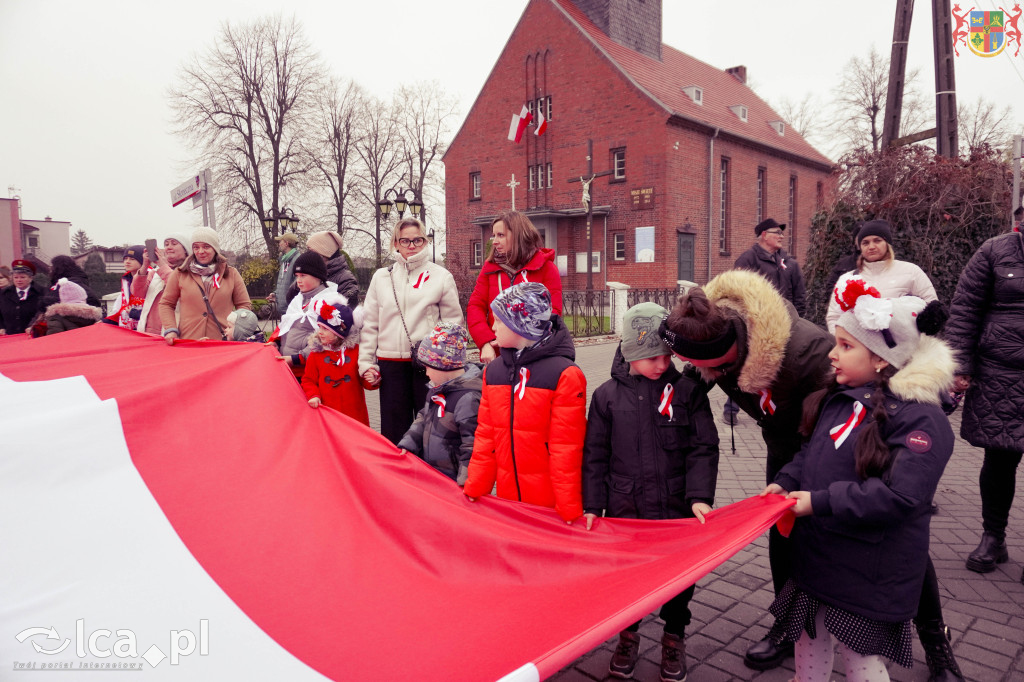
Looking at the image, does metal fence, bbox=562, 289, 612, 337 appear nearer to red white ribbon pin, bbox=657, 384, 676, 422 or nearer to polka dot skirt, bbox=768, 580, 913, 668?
red white ribbon pin, bbox=657, 384, 676, 422

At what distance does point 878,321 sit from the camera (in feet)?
7.20

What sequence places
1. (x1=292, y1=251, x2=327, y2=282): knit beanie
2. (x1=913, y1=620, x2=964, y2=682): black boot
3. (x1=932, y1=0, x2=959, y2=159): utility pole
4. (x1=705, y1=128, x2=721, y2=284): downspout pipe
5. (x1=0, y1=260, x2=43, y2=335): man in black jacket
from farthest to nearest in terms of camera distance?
(x1=705, y1=128, x2=721, y2=284): downspout pipe
(x1=932, y1=0, x2=959, y2=159): utility pole
(x1=0, y1=260, x2=43, y2=335): man in black jacket
(x1=292, y1=251, x2=327, y2=282): knit beanie
(x1=913, y1=620, x2=964, y2=682): black boot

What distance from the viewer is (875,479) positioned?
2119 millimetres

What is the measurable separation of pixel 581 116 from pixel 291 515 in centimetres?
3020

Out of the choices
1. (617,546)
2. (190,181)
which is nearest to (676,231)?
(190,181)

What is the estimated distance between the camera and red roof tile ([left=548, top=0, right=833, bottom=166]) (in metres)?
29.7

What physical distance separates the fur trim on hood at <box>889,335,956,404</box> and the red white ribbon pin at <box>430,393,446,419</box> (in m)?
2.21

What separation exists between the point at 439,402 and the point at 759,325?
1834mm

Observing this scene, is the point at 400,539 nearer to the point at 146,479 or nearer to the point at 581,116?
the point at 146,479

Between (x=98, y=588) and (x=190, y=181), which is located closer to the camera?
(x=98, y=588)

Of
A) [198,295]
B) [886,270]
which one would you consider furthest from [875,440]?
[198,295]

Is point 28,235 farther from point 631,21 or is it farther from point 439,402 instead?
point 439,402

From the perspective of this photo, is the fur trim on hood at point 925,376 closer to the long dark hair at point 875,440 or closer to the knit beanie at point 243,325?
the long dark hair at point 875,440

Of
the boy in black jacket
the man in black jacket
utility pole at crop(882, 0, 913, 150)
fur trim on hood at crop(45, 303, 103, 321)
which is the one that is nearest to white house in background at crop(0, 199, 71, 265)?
the man in black jacket
